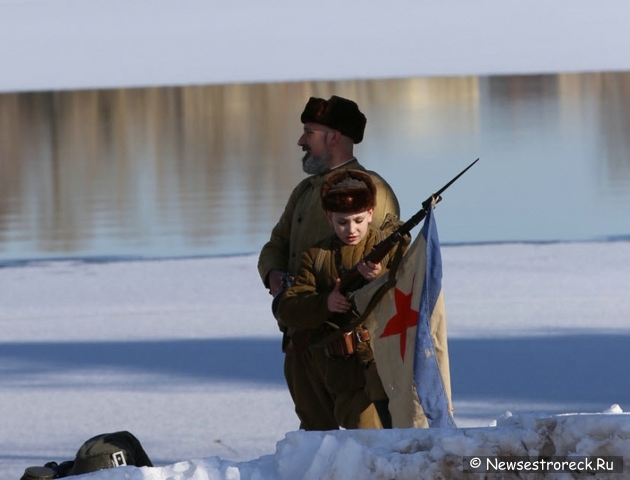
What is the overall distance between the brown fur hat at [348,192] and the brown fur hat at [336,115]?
1.47 feet

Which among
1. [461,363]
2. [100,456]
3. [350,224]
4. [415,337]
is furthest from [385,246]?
[461,363]

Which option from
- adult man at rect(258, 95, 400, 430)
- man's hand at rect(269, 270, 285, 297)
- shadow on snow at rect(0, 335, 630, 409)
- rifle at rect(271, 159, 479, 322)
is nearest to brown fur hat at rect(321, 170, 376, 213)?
rifle at rect(271, 159, 479, 322)

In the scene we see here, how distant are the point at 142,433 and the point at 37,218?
12256mm

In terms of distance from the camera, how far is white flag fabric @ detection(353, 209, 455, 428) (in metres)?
4.64

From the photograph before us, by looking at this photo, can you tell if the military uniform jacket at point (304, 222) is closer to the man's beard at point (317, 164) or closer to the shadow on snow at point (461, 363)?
the man's beard at point (317, 164)

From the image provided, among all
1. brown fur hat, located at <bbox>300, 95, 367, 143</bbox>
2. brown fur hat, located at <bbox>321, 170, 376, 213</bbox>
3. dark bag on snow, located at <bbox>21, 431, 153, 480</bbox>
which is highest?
brown fur hat, located at <bbox>300, 95, 367, 143</bbox>

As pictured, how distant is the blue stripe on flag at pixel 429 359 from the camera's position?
4.61 m

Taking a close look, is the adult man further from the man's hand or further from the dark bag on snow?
Answer: the dark bag on snow

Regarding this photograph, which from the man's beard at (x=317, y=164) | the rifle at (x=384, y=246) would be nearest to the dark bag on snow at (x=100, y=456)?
the rifle at (x=384, y=246)

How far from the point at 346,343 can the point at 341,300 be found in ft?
0.76

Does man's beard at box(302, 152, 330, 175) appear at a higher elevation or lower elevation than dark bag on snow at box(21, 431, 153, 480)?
higher

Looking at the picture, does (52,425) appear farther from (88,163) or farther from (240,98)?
(240,98)

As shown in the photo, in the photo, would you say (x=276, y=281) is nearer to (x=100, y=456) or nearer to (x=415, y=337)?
(x=415, y=337)

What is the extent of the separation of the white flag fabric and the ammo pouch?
0.10 m
